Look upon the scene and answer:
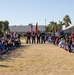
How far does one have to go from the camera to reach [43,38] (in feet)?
123

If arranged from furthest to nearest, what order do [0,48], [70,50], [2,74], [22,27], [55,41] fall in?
1. [22,27]
2. [55,41]
3. [70,50]
4. [0,48]
5. [2,74]

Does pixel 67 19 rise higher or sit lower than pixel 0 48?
higher

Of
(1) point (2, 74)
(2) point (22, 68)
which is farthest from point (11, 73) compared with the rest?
(2) point (22, 68)

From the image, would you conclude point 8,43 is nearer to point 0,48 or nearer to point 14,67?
point 0,48

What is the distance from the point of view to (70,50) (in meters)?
23.6

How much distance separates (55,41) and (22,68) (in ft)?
67.4

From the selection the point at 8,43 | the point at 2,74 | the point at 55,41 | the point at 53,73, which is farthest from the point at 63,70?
the point at 55,41

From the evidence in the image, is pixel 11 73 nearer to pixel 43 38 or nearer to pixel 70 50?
pixel 70 50

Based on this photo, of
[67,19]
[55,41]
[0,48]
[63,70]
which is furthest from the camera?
[67,19]

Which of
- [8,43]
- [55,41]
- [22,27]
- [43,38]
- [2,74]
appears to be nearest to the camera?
[2,74]

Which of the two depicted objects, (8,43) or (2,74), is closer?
(2,74)

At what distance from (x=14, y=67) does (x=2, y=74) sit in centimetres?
207

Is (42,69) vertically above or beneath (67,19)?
beneath

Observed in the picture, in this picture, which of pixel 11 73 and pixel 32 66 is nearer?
pixel 11 73
